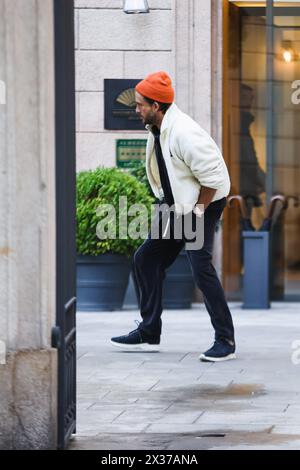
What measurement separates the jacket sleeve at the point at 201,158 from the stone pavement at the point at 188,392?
4.08 ft

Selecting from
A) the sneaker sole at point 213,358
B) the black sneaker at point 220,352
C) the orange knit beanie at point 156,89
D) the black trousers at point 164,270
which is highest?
the orange knit beanie at point 156,89

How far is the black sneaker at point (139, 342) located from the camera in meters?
9.21

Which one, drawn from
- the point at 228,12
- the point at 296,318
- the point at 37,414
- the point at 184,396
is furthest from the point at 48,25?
the point at 228,12

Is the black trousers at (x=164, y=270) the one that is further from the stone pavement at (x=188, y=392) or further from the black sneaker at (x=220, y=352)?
the stone pavement at (x=188, y=392)

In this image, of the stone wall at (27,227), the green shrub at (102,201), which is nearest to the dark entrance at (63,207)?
the stone wall at (27,227)

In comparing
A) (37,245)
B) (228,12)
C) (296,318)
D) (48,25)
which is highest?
(228,12)

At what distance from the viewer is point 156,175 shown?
8969 mm

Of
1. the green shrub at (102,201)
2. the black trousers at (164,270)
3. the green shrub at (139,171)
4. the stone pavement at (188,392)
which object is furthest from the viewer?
the green shrub at (139,171)

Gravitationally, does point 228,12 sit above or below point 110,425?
above

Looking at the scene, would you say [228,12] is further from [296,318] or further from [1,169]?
[1,169]

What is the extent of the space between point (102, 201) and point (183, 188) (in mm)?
3124

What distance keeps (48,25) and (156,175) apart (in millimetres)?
3490

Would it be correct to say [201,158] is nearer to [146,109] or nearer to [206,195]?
[206,195]

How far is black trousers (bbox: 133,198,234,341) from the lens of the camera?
8.69 meters
